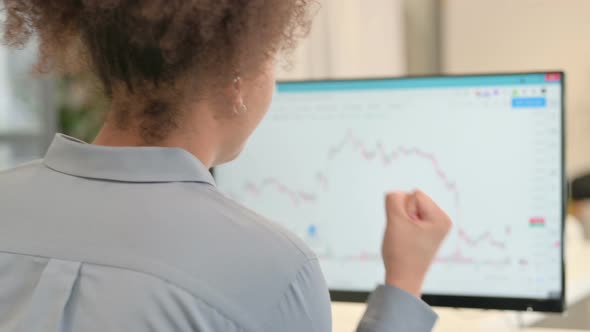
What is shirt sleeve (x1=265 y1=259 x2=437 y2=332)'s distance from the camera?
0.56 m

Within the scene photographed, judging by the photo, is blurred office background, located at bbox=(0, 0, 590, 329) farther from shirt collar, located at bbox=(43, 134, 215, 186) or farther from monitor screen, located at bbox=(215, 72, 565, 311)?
shirt collar, located at bbox=(43, 134, 215, 186)

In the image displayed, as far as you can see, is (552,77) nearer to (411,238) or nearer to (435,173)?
(435,173)

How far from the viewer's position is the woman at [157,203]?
523 millimetres

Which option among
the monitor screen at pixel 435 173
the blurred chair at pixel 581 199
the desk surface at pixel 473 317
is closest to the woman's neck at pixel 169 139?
the monitor screen at pixel 435 173

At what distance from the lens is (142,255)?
20.7 inches

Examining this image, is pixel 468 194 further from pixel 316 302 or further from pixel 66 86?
pixel 66 86

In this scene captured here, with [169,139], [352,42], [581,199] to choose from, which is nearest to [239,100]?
[169,139]

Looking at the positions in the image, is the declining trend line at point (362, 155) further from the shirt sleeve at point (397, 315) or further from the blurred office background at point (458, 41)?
the blurred office background at point (458, 41)

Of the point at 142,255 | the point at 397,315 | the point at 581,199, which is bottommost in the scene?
the point at 581,199

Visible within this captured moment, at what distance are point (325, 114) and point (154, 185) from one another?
49 centimetres

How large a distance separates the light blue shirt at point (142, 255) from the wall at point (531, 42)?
164cm

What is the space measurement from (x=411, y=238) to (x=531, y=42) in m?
1.52

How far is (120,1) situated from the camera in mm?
560

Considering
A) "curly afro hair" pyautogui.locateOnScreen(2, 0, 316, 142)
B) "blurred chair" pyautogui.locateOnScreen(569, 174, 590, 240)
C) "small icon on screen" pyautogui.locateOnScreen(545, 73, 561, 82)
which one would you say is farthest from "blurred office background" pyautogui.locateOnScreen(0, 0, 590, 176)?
"curly afro hair" pyautogui.locateOnScreen(2, 0, 316, 142)
